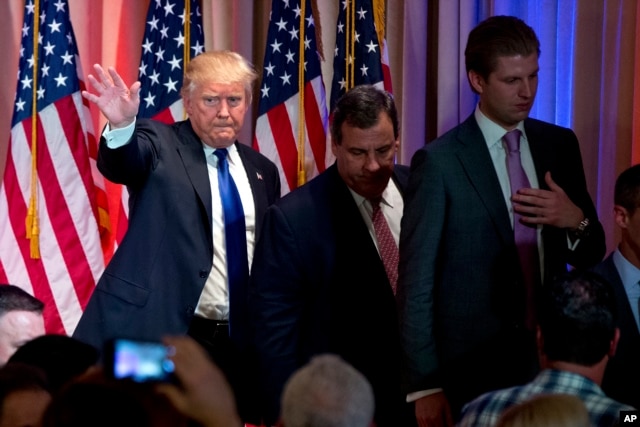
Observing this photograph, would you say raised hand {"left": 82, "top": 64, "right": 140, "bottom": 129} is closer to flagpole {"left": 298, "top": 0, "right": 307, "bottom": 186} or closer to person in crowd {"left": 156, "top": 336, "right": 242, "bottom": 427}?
flagpole {"left": 298, "top": 0, "right": 307, "bottom": 186}

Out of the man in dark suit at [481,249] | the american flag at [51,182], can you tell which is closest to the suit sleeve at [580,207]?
the man in dark suit at [481,249]

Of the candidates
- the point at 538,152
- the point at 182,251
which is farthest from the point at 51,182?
the point at 538,152

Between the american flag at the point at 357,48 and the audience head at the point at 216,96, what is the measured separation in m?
1.07

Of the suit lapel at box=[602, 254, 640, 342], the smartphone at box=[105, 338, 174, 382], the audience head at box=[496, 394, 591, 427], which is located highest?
the smartphone at box=[105, 338, 174, 382]

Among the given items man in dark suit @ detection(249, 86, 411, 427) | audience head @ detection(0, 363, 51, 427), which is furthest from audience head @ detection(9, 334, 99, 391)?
man in dark suit @ detection(249, 86, 411, 427)

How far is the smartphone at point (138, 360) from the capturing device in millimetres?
2049

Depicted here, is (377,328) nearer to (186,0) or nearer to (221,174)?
(221,174)

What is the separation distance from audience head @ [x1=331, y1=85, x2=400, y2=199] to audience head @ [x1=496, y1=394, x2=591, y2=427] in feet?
6.56

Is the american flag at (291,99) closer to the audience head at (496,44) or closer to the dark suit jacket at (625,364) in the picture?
the audience head at (496,44)

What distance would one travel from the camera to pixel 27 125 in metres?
6.12

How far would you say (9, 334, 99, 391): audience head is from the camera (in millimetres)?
3193

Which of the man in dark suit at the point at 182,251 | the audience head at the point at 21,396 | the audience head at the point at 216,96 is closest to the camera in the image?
the audience head at the point at 21,396

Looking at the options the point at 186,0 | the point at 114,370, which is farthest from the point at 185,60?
the point at 114,370

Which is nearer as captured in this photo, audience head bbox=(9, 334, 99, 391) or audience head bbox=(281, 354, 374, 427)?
audience head bbox=(281, 354, 374, 427)
